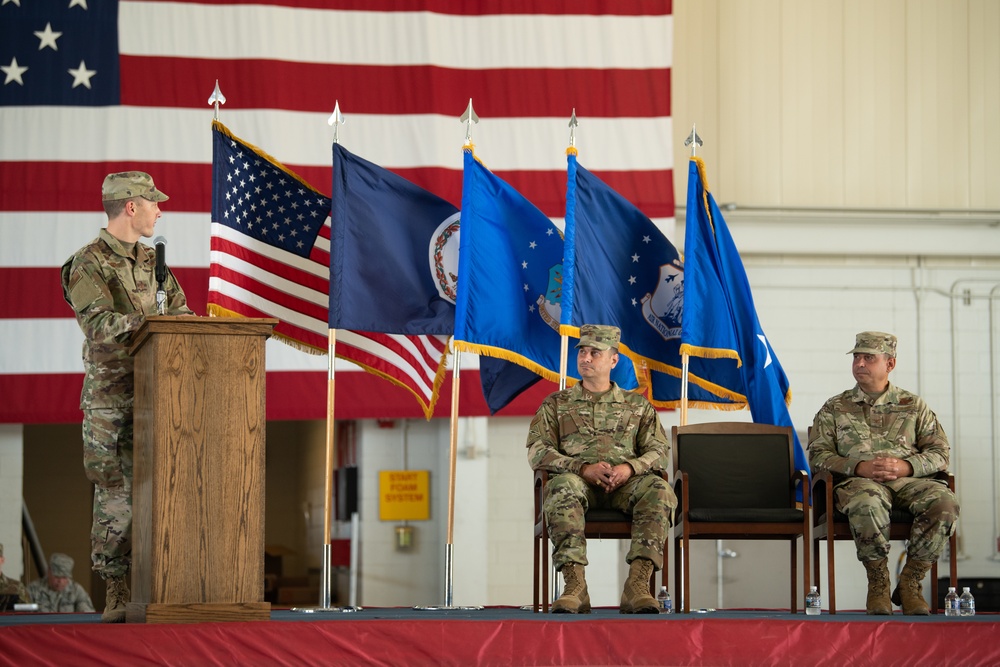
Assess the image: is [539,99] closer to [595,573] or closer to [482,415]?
[482,415]

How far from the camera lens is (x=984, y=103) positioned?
11172mm

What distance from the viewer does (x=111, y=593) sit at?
4.88 meters

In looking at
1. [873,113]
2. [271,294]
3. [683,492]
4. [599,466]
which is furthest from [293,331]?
[873,113]

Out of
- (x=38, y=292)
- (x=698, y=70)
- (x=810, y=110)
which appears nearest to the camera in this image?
(x=38, y=292)

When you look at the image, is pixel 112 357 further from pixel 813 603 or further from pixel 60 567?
pixel 60 567

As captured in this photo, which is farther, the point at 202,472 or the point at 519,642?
the point at 519,642

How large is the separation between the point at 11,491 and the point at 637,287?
17.4 feet

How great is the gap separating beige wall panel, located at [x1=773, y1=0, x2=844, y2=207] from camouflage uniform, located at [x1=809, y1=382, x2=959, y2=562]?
16.3 feet

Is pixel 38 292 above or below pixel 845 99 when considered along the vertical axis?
below

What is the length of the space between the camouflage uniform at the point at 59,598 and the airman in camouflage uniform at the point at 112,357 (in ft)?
17.4

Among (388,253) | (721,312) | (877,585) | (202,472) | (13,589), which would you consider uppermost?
(388,253)

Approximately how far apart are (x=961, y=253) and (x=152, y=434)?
8156 mm

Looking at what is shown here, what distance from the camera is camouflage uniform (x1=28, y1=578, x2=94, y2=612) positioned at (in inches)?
388

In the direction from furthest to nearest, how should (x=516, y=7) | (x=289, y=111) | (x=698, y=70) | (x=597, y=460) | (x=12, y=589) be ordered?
(x=698, y=70), (x=516, y=7), (x=289, y=111), (x=12, y=589), (x=597, y=460)
